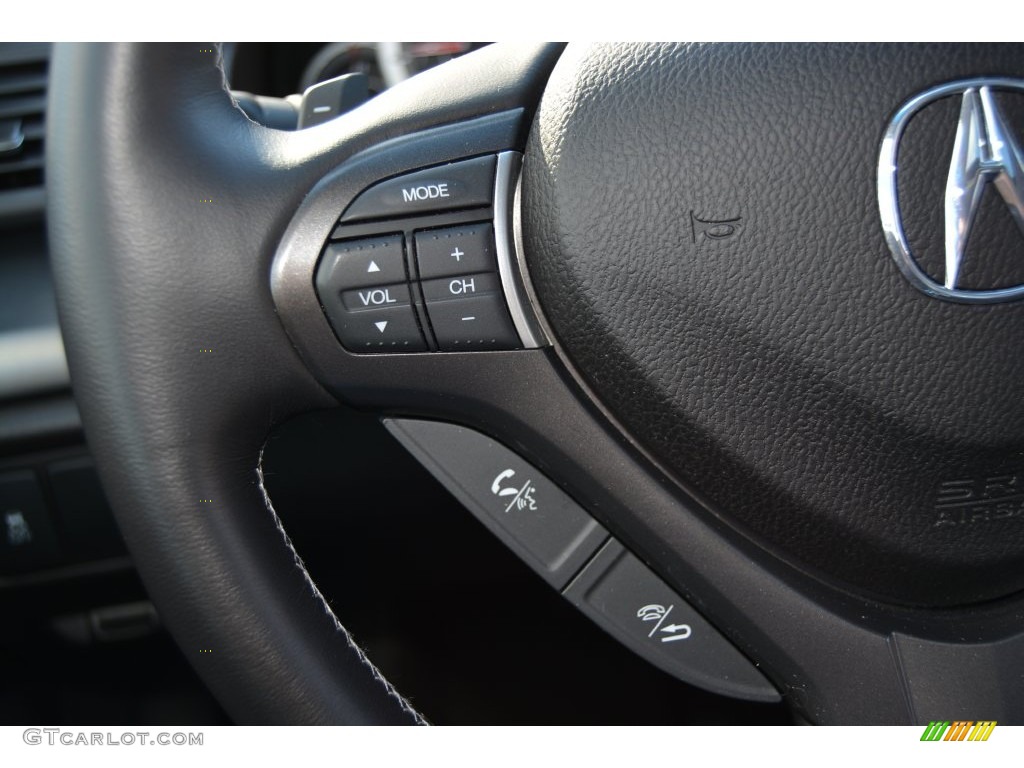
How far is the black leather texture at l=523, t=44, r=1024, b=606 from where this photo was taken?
810mm

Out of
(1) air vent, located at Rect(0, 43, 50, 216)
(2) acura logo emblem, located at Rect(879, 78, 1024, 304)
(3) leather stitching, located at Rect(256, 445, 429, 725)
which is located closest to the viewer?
(2) acura logo emblem, located at Rect(879, 78, 1024, 304)

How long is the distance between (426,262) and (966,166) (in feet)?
1.41

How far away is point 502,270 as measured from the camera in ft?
2.84

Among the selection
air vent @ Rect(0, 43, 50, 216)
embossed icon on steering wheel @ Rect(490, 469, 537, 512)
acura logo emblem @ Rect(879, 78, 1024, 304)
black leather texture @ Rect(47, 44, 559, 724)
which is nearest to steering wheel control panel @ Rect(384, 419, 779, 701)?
embossed icon on steering wheel @ Rect(490, 469, 537, 512)

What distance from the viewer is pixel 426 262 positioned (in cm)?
86

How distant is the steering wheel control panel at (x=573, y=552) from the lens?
91 cm

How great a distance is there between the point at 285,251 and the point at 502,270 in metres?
0.18

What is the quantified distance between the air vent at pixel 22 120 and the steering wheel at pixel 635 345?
68cm

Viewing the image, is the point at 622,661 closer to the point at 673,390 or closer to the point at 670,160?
the point at 673,390

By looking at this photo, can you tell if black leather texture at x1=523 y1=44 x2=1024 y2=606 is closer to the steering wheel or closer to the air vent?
the steering wheel

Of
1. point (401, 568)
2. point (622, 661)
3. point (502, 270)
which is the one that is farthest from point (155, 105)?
point (622, 661)

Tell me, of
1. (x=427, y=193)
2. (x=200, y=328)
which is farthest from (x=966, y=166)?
(x=200, y=328)

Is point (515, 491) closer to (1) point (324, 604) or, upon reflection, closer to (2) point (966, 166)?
(1) point (324, 604)

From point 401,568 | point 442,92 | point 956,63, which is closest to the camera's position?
point 956,63
